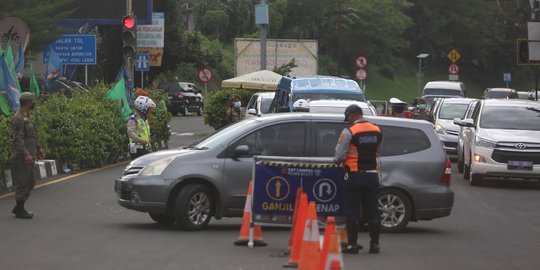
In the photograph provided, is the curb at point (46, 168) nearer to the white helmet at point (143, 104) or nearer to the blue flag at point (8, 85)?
the blue flag at point (8, 85)

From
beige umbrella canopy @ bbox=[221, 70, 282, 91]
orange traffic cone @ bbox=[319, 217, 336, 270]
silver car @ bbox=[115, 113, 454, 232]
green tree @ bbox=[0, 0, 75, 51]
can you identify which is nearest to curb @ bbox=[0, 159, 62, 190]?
silver car @ bbox=[115, 113, 454, 232]

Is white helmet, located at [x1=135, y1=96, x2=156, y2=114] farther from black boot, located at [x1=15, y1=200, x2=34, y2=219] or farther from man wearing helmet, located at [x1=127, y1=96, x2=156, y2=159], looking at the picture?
black boot, located at [x1=15, y1=200, x2=34, y2=219]

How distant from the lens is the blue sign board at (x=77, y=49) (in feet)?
97.3

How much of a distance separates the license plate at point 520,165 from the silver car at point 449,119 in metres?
6.80

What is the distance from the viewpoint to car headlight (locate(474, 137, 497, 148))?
63.5ft

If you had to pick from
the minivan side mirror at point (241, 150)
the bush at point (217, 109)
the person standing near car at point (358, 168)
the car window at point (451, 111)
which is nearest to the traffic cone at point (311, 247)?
the person standing near car at point (358, 168)

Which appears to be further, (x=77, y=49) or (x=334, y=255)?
(x=77, y=49)

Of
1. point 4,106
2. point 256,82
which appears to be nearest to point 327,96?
point 4,106

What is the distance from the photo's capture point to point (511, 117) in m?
20.4

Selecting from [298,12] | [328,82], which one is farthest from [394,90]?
[328,82]

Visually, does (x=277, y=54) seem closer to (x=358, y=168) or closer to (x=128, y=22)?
(x=128, y=22)

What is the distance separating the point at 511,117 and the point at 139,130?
854 cm

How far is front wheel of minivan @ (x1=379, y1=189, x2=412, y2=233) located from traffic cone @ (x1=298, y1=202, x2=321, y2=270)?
12.5ft

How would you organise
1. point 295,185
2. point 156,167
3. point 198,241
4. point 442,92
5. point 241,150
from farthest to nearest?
point 442,92, point 156,167, point 241,150, point 198,241, point 295,185
